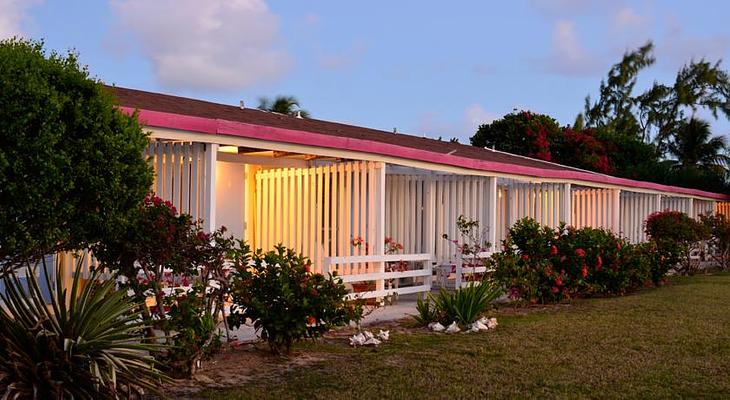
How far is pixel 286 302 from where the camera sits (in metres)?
8.45

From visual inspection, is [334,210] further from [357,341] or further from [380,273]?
[357,341]

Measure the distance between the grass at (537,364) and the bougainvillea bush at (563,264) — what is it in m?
1.40

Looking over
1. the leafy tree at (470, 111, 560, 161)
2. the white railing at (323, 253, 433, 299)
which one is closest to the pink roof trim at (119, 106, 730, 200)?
the white railing at (323, 253, 433, 299)

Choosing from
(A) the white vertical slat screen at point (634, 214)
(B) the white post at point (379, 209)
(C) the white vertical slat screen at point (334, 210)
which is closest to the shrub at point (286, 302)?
(C) the white vertical slat screen at point (334, 210)

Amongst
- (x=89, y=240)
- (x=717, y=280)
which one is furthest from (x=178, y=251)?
(x=717, y=280)

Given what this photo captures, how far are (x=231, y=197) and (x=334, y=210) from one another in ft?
6.06

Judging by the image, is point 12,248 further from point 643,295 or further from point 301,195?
point 643,295

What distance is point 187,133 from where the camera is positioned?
32.1 feet

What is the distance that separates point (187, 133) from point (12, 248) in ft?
13.1

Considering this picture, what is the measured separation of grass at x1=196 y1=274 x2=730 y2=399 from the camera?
715cm

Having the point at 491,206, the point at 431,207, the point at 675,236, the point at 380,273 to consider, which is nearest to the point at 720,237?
the point at 675,236

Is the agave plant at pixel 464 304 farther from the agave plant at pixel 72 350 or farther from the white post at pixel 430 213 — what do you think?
the white post at pixel 430 213

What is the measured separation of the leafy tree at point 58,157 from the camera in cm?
586

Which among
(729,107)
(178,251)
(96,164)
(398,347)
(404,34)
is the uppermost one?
(729,107)
